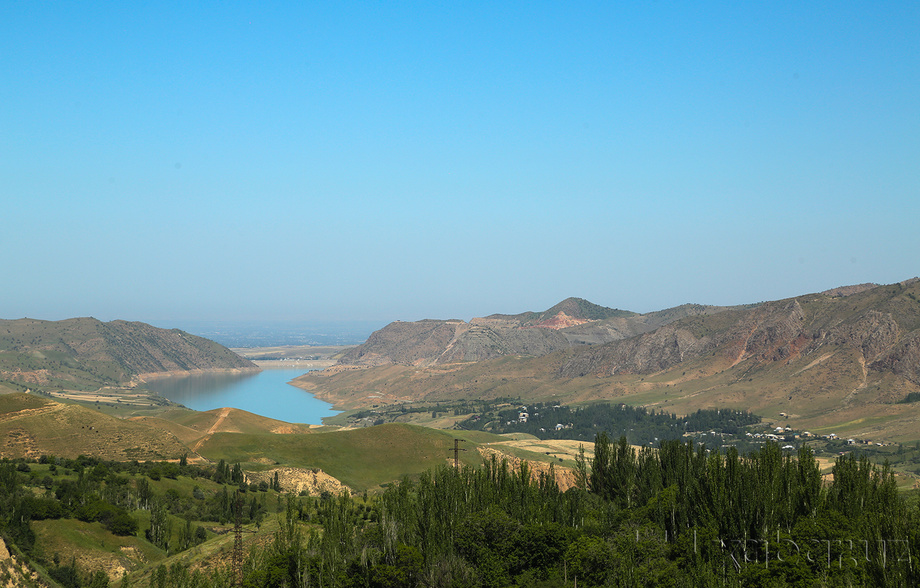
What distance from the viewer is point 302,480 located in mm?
103062

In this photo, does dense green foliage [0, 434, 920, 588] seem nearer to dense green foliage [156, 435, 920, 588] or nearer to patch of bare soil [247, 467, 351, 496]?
dense green foliage [156, 435, 920, 588]

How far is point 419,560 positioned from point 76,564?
30755 millimetres

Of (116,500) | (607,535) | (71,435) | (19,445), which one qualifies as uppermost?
(71,435)

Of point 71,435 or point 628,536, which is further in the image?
point 71,435

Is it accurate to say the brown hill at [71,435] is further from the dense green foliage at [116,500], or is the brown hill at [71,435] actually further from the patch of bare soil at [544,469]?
the patch of bare soil at [544,469]

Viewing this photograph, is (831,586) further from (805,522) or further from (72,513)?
(72,513)

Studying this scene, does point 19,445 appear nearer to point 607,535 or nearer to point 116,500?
point 116,500

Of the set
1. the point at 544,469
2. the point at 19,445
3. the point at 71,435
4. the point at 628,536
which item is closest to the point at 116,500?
the point at 19,445

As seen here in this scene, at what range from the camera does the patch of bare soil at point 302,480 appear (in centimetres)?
10025

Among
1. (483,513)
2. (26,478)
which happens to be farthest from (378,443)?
(483,513)

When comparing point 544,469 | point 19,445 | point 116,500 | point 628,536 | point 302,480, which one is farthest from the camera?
point 544,469

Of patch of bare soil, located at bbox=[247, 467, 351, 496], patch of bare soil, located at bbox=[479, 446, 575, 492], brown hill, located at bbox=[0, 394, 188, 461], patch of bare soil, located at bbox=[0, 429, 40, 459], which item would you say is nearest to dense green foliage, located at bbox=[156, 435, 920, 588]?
patch of bare soil, located at bbox=[479, 446, 575, 492]

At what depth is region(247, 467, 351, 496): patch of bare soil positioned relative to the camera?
100 metres

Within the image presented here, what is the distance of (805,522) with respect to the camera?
165 feet
